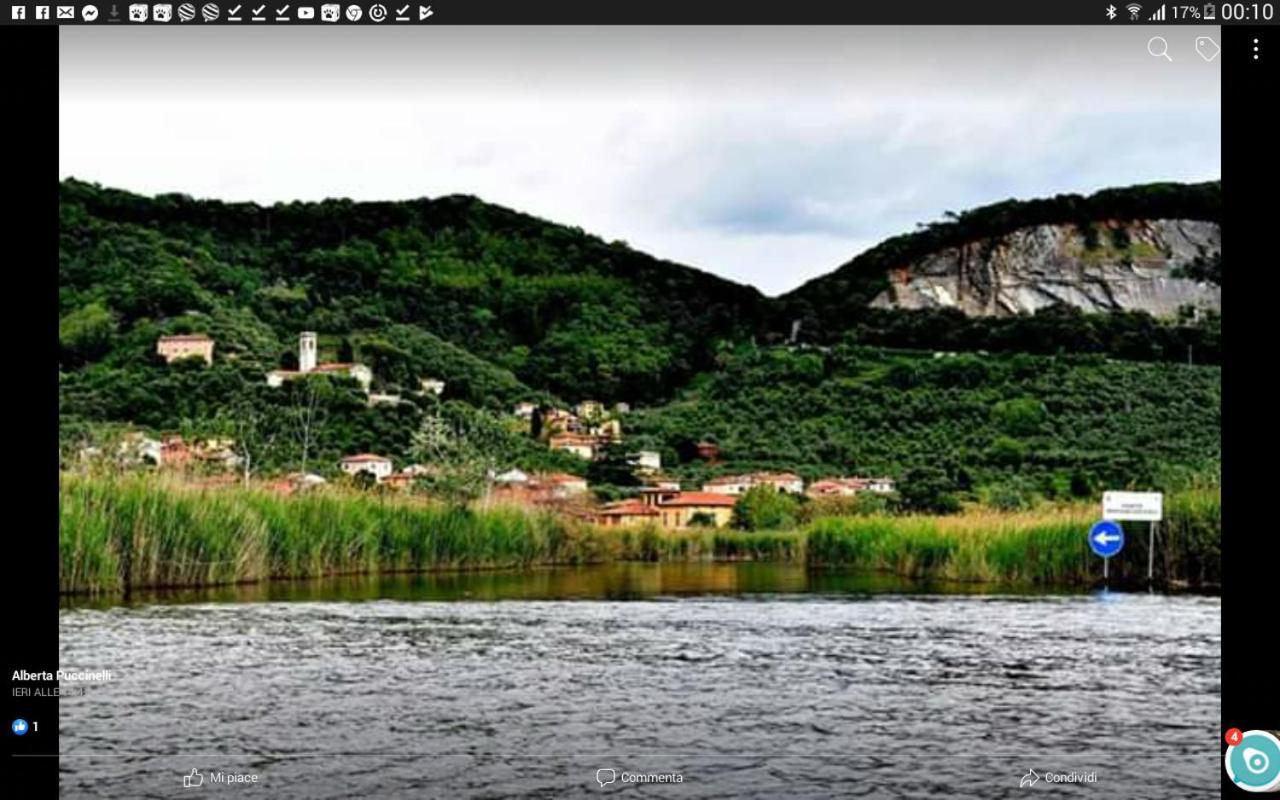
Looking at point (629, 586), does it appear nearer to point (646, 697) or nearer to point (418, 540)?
point (418, 540)

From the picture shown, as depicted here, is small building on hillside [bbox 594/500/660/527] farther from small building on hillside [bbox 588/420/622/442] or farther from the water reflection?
the water reflection

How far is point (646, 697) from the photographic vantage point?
586cm

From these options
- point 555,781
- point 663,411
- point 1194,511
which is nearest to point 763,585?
point 663,411

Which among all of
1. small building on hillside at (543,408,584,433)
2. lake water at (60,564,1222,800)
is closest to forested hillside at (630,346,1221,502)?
small building on hillside at (543,408,584,433)

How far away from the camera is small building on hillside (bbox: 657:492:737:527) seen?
8492mm

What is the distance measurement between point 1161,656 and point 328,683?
13.5 ft

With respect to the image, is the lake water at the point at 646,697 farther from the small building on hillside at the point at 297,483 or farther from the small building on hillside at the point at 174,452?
the small building on hillside at the point at 174,452

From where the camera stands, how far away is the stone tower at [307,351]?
9.56 m

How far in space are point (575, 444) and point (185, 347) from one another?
126 inches
